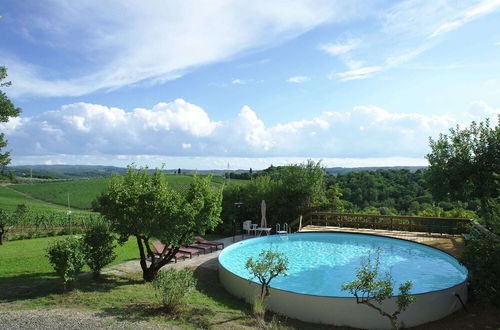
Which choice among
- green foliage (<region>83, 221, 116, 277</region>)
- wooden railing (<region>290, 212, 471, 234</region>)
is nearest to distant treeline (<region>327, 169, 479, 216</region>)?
wooden railing (<region>290, 212, 471, 234</region>)

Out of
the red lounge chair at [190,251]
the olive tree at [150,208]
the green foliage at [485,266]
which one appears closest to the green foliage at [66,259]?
the olive tree at [150,208]

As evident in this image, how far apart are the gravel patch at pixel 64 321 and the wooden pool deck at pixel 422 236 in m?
11.4

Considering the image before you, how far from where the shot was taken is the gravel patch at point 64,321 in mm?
6305

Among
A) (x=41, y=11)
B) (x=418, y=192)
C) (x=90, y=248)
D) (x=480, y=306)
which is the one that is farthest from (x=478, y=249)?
(x=418, y=192)

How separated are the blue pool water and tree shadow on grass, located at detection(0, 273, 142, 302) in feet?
12.1

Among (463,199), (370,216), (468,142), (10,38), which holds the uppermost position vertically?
(10,38)

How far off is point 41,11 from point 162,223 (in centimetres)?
947

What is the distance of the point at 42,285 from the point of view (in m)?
8.95

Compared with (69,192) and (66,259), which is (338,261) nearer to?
(66,259)

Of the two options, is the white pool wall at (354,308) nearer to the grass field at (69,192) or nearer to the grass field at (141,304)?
the grass field at (141,304)

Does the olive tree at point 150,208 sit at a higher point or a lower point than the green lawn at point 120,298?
higher

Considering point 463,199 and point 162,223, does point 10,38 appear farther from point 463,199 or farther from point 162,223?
point 463,199

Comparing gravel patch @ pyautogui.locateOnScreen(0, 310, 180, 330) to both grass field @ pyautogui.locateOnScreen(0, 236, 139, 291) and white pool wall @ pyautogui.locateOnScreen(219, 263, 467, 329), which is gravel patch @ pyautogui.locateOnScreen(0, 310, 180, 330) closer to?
grass field @ pyautogui.locateOnScreen(0, 236, 139, 291)

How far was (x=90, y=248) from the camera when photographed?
9.43 m
